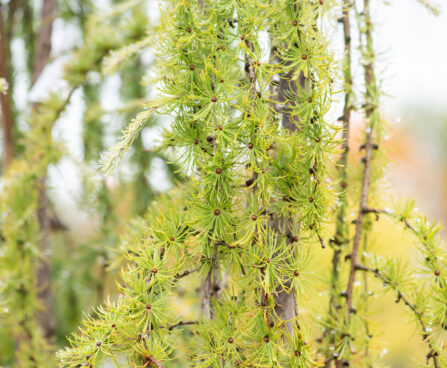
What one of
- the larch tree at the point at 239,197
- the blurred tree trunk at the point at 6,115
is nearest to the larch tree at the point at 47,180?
the blurred tree trunk at the point at 6,115

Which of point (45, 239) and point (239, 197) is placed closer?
point (239, 197)

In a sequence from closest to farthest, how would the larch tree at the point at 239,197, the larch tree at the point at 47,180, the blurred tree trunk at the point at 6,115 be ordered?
1. the larch tree at the point at 239,197
2. the larch tree at the point at 47,180
3. the blurred tree trunk at the point at 6,115

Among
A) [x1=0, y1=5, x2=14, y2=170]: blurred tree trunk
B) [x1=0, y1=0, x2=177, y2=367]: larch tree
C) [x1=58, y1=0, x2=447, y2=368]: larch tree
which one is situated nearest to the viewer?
[x1=58, y1=0, x2=447, y2=368]: larch tree

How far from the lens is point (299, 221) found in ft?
0.87

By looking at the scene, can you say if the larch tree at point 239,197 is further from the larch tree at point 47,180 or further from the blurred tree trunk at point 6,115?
the blurred tree trunk at point 6,115

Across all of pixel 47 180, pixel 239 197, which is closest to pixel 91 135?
pixel 47 180

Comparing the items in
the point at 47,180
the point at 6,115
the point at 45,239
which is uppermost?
the point at 6,115

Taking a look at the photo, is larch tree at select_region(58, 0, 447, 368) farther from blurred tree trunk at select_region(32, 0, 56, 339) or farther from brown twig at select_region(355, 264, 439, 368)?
blurred tree trunk at select_region(32, 0, 56, 339)

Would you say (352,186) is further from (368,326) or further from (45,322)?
(45,322)

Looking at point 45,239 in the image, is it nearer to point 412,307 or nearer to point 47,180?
point 47,180

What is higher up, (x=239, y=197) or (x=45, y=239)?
(x=239, y=197)

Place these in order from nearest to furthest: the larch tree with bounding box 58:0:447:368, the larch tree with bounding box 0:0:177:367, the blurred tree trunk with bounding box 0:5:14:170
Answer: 1. the larch tree with bounding box 58:0:447:368
2. the larch tree with bounding box 0:0:177:367
3. the blurred tree trunk with bounding box 0:5:14:170

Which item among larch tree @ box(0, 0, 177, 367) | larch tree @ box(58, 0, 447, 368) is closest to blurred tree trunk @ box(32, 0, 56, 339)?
larch tree @ box(0, 0, 177, 367)

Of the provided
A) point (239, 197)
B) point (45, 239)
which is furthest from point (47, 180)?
point (239, 197)
